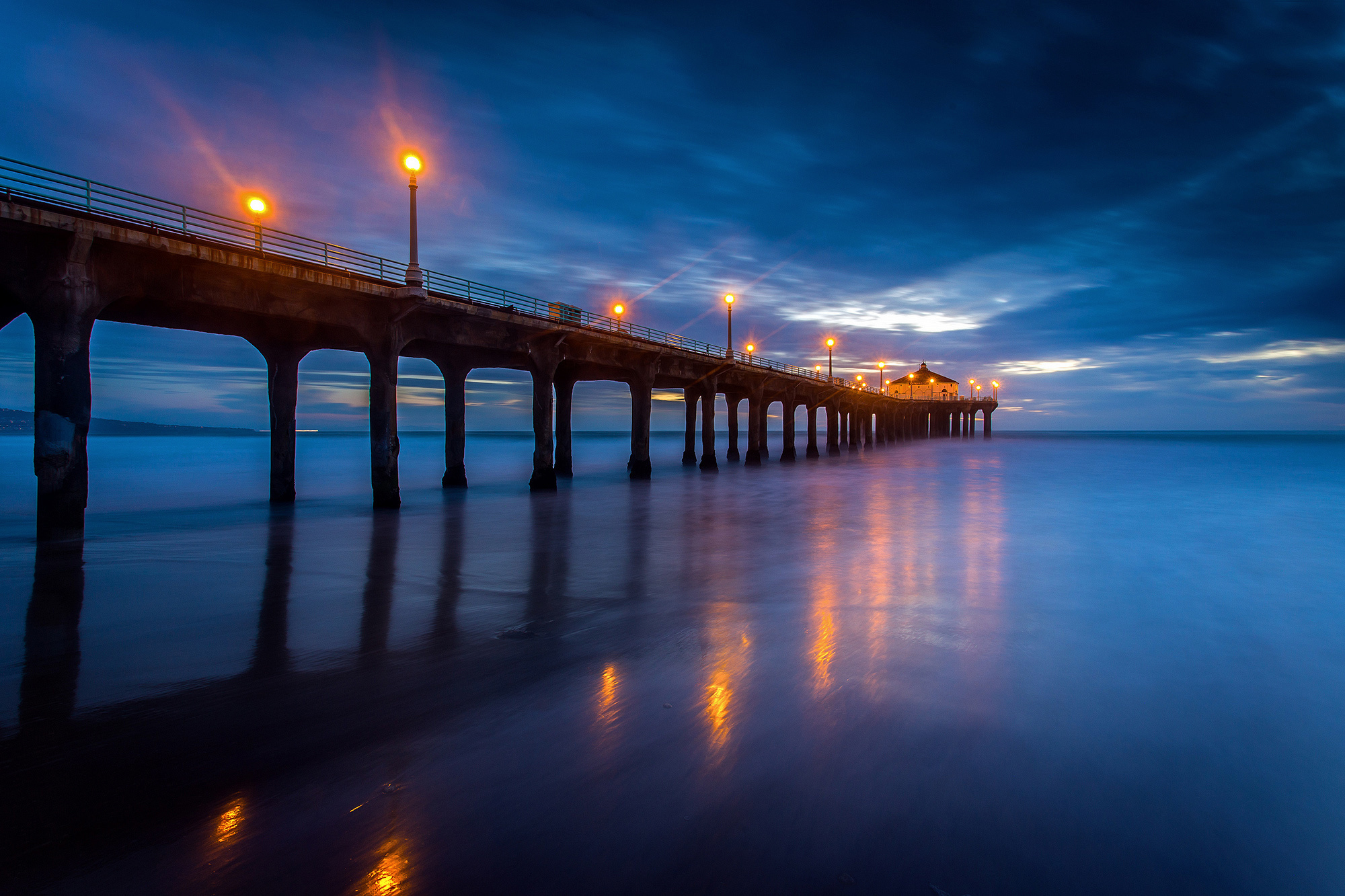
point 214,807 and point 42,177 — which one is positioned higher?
point 42,177

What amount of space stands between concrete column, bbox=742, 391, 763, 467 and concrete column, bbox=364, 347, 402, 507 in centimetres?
2896

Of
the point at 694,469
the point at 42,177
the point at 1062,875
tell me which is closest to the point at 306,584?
the point at 42,177

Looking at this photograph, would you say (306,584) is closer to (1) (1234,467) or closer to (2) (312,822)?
(2) (312,822)

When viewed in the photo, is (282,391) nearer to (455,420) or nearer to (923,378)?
(455,420)

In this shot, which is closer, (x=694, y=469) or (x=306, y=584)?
(x=306, y=584)

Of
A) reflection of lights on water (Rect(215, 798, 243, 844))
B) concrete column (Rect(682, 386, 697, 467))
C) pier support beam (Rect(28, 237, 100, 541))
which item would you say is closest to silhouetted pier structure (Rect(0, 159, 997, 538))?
pier support beam (Rect(28, 237, 100, 541))

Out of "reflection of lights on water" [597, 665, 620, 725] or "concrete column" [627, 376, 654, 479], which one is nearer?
"reflection of lights on water" [597, 665, 620, 725]

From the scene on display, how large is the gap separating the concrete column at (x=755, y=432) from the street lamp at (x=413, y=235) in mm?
29811

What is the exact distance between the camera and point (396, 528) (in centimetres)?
1627

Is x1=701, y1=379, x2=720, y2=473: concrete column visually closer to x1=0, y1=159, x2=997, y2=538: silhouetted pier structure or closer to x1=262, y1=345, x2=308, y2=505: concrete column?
x1=0, y1=159, x2=997, y2=538: silhouetted pier structure

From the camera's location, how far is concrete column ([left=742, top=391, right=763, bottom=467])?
148ft

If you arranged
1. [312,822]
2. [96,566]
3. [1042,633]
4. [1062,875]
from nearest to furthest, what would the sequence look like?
[1062,875]
[312,822]
[1042,633]
[96,566]

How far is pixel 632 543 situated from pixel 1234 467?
60.0 meters

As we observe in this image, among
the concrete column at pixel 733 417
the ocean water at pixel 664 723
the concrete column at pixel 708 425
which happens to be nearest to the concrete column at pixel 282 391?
the ocean water at pixel 664 723
